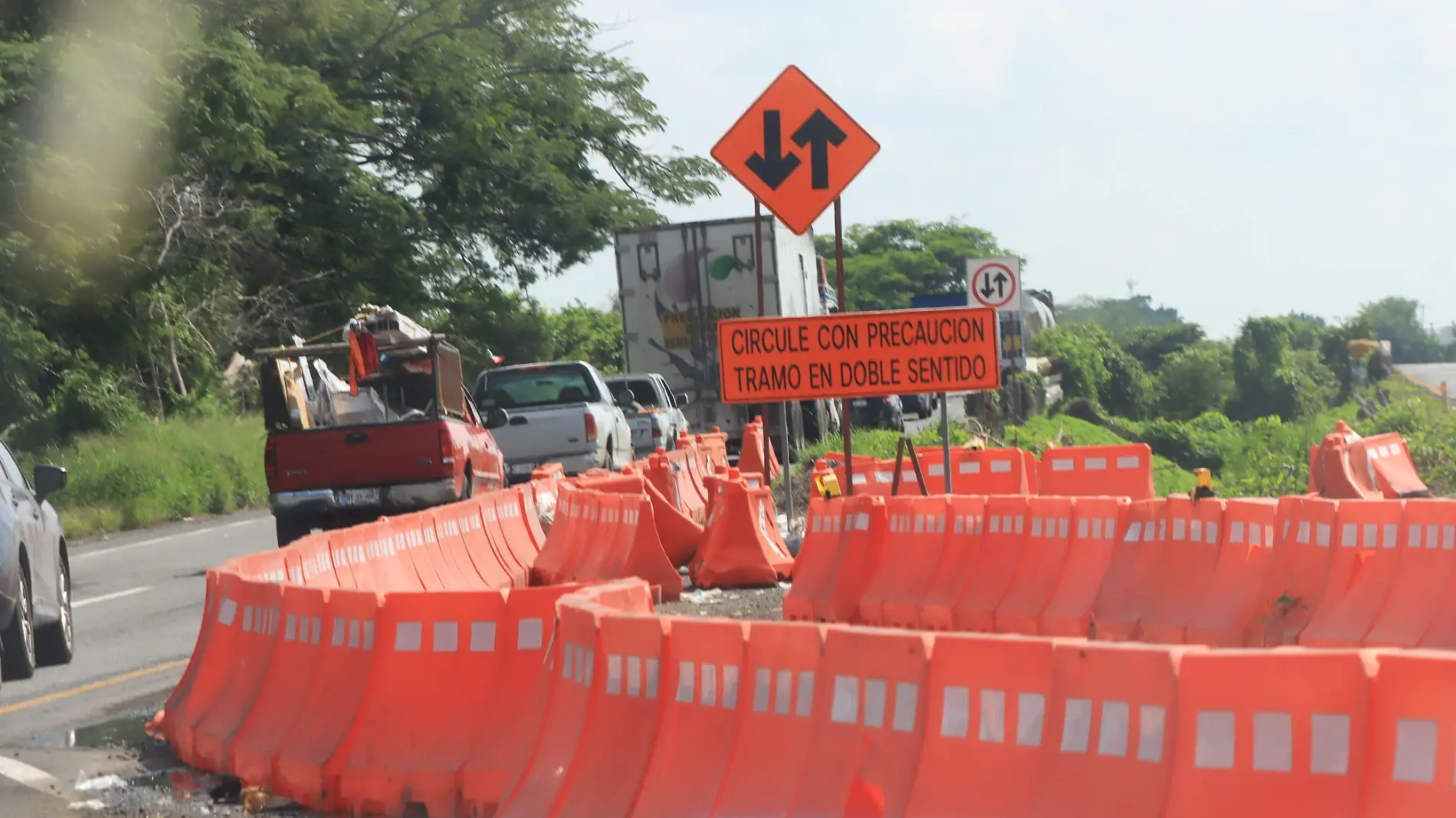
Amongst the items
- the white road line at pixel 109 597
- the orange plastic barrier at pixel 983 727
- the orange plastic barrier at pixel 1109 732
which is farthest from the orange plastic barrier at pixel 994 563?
the white road line at pixel 109 597

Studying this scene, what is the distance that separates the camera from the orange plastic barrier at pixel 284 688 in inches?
312

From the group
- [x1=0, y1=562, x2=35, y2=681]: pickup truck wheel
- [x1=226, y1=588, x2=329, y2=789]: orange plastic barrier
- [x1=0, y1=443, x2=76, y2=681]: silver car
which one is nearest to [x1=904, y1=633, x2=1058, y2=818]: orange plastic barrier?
[x1=226, y1=588, x2=329, y2=789]: orange plastic barrier

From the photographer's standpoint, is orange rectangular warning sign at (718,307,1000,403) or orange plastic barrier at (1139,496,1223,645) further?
orange rectangular warning sign at (718,307,1000,403)

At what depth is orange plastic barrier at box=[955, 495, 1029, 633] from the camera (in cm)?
1157

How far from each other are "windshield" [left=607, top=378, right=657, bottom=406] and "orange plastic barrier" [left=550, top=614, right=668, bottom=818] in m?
23.1

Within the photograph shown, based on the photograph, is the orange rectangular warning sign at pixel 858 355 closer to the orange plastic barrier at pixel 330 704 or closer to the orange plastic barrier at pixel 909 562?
the orange plastic barrier at pixel 909 562

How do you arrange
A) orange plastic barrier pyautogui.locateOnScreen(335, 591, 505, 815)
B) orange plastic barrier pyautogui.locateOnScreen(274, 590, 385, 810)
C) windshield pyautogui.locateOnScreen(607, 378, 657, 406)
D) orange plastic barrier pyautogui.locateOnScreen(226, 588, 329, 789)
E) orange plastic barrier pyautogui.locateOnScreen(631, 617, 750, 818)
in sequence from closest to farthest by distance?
orange plastic barrier pyautogui.locateOnScreen(631, 617, 750, 818), orange plastic barrier pyautogui.locateOnScreen(335, 591, 505, 815), orange plastic barrier pyautogui.locateOnScreen(274, 590, 385, 810), orange plastic barrier pyautogui.locateOnScreen(226, 588, 329, 789), windshield pyautogui.locateOnScreen(607, 378, 657, 406)

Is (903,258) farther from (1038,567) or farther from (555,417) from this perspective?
(1038,567)

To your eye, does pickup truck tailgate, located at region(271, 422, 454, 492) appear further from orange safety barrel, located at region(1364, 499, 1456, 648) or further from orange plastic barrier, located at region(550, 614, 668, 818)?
orange plastic barrier, located at region(550, 614, 668, 818)

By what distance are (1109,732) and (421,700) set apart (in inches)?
135

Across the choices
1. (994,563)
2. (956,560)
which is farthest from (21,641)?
(994,563)

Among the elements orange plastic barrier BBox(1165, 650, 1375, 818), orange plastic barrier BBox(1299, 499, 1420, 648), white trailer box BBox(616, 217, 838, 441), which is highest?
white trailer box BBox(616, 217, 838, 441)

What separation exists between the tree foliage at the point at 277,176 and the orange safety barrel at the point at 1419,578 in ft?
64.3

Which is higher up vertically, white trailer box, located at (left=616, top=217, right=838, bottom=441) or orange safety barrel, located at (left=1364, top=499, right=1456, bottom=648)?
white trailer box, located at (left=616, top=217, right=838, bottom=441)
